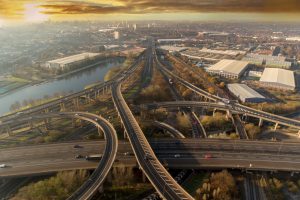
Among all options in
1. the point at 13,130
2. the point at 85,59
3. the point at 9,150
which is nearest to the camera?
the point at 9,150

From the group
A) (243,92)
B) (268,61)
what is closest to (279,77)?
(243,92)

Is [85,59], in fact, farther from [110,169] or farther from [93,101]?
[110,169]

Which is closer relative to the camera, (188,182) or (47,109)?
(188,182)

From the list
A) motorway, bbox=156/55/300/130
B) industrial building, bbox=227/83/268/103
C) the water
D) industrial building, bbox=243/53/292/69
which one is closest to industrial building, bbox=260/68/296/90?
industrial building, bbox=227/83/268/103

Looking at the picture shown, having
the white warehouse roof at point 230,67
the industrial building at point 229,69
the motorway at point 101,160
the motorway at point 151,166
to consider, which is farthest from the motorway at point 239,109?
the white warehouse roof at point 230,67

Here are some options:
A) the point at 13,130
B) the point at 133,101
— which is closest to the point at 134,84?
the point at 133,101

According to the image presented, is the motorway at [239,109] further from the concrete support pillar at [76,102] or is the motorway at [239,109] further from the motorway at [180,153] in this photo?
the concrete support pillar at [76,102]

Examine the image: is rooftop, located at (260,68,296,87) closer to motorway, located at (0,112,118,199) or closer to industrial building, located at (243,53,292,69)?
industrial building, located at (243,53,292,69)
